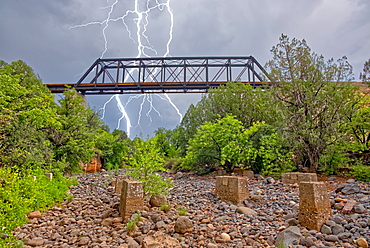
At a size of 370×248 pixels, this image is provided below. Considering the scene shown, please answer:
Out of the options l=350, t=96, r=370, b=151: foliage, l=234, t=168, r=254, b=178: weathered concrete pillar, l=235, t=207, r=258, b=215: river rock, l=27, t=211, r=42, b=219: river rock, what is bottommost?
l=27, t=211, r=42, b=219: river rock

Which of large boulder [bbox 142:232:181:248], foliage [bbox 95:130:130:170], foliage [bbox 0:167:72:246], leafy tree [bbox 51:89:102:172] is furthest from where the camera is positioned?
foliage [bbox 95:130:130:170]

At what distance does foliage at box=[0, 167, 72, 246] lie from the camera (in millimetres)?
5148

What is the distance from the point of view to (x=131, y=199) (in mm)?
5531

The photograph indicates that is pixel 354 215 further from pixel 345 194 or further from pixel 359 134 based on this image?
pixel 359 134

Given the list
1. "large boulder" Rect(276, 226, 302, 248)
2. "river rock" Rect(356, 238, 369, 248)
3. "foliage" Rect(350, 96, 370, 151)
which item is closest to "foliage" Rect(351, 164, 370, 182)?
"foliage" Rect(350, 96, 370, 151)

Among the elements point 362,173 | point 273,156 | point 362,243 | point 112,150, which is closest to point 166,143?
point 112,150

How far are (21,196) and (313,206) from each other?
6.53 m

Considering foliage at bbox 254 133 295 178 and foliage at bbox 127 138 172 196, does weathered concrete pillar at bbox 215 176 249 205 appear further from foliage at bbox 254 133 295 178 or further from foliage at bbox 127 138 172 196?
foliage at bbox 254 133 295 178

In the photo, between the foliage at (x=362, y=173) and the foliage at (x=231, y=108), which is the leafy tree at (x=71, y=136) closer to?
the foliage at (x=231, y=108)

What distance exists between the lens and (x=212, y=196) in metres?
7.38

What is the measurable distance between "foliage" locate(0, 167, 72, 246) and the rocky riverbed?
0.30 m

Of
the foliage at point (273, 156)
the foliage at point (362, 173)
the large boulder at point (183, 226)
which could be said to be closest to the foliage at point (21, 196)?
the large boulder at point (183, 226)

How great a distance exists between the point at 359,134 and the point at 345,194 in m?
3.91

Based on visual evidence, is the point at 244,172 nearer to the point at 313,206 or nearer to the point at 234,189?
the point at 234,189
